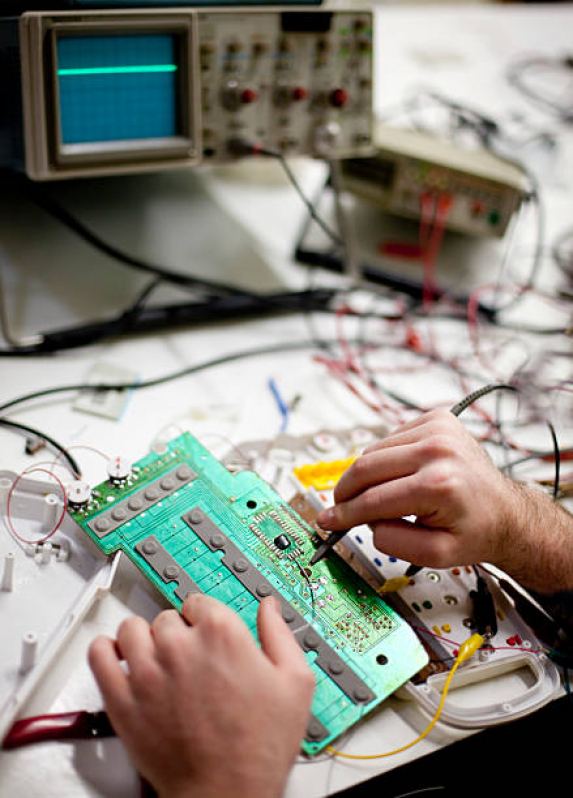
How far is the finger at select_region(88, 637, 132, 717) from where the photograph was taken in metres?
0.77

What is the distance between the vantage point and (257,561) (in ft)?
3.14

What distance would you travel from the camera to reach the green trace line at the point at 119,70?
→ 1.23 m

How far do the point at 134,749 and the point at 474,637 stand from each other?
446 mm

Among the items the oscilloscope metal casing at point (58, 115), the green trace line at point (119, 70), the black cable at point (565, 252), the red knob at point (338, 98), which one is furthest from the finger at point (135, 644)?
the black cable at point (565, 252)

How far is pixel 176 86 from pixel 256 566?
90 cm

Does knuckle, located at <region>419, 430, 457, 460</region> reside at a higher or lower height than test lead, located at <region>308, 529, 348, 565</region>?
higher

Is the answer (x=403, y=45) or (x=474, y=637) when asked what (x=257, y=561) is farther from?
(x=403, y=45)

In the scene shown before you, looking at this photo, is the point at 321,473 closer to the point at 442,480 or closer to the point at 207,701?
the point at 442,480

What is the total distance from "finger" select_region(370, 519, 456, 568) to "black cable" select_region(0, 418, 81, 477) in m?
0.47

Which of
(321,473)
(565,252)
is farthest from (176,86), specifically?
(565,252)

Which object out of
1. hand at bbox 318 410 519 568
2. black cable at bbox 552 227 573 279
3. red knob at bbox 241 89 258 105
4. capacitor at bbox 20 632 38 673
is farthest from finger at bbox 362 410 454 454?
black cable at bbox 552 227 573 279

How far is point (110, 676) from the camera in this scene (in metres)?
0.78

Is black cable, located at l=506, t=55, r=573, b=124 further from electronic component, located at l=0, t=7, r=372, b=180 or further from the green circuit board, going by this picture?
the green circuit board

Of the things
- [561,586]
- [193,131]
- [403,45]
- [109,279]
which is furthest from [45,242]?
[403,45]
